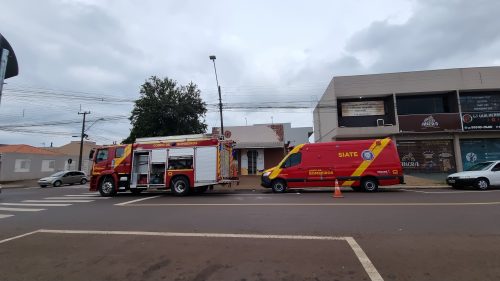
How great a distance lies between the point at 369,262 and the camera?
4559mm

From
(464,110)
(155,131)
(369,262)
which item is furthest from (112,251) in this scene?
(464,110)

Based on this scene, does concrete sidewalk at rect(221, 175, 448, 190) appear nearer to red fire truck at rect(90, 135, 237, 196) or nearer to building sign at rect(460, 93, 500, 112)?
red fire truck at rect(90, 135, 237, 196)

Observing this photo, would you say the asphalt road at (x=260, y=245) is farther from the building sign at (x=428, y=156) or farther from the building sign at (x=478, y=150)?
the building sign at (x=478, y=150)

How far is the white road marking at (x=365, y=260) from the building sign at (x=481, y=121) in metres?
22.8

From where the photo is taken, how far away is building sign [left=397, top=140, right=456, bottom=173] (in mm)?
23578

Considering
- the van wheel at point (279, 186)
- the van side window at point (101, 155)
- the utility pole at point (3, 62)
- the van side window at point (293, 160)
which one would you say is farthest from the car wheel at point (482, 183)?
the van side window at point (101, 155)

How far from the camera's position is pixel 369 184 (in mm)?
15750

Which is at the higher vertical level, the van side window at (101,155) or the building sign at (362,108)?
the building sign at (362,108)

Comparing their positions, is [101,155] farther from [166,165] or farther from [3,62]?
[3,62]

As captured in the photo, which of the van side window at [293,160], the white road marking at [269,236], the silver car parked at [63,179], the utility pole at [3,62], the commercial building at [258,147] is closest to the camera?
the utility pole at [3,62]

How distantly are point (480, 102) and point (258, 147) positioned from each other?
17.9m

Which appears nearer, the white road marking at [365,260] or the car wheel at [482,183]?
the white road marking at [365,260]

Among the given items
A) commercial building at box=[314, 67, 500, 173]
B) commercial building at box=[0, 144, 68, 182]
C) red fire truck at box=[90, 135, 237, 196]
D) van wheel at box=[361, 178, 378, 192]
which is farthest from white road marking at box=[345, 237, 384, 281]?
commercial building at box=[0, 144, 68, 182]

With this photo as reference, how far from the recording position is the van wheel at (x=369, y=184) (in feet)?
51.4
